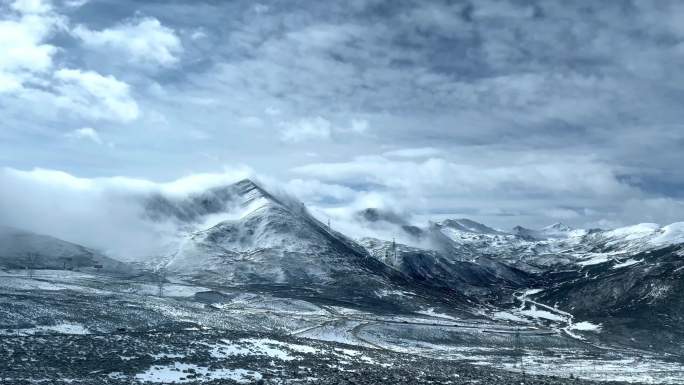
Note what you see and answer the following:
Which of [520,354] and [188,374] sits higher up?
[188,374]

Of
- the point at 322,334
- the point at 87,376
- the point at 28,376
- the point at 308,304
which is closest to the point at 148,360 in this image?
the point at 87,376

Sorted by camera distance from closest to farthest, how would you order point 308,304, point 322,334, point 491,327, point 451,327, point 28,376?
point 28,376 → point 322,334 → point 451,327 → point 491,327 → point 308,304

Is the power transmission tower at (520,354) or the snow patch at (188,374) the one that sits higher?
the snow patch at (188,374)

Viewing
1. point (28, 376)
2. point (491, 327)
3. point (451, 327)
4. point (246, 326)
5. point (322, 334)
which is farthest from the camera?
point (491, 327)

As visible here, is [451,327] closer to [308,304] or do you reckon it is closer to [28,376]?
[308,304]

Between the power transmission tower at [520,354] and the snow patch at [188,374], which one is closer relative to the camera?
the snow patch at [188,374]

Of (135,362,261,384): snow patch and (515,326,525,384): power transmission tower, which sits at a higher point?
(135,362,261,384): snow patch

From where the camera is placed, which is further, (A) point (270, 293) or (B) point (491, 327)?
(A) point (270, 293)

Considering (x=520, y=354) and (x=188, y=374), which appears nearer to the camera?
(x=188, y=374)

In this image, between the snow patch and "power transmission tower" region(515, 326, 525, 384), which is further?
"power transmission tower" region(515, 326, 525, 384)
